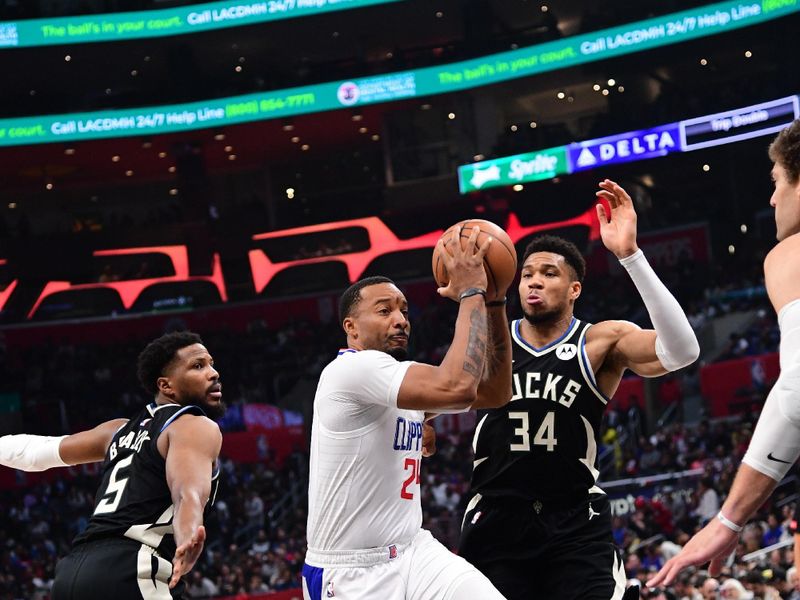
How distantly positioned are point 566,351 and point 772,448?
101 inches

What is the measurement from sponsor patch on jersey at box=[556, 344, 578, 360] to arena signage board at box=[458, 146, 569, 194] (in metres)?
21.1

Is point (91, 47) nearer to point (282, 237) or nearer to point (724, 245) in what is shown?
point (282, 237)

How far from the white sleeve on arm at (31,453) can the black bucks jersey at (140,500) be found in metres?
0.80

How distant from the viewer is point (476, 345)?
421 centimetres

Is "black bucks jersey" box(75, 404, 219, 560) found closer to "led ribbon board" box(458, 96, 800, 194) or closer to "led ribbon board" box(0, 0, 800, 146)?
"led ribbon board" box(458, 96, 800, 194)

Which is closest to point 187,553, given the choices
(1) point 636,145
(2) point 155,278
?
(1) point 636,145

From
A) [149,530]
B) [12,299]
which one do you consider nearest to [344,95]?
[12,299]

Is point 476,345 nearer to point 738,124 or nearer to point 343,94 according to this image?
point 738,124

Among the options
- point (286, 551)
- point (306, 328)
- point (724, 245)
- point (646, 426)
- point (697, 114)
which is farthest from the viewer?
point (306, 328)

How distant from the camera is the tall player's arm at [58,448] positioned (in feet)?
17.5

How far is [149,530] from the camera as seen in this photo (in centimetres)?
468

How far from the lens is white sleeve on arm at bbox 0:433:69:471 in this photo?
5512 mm

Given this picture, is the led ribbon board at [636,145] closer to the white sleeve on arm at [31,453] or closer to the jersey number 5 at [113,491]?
the white sleeve on arm at [31,453]

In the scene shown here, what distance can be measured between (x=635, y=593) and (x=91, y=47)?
85.4 ft
